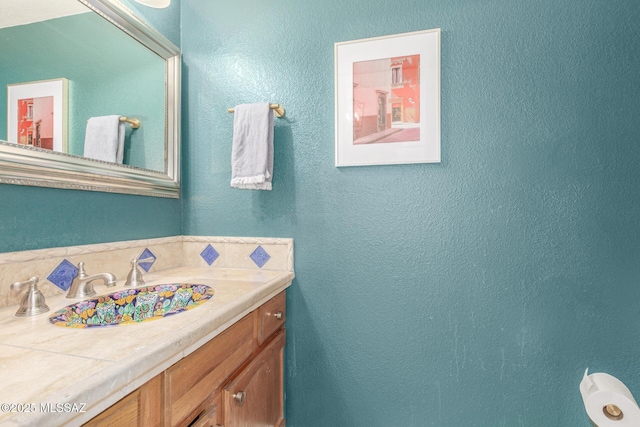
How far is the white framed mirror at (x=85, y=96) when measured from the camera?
912 mm

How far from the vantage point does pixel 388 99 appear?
134cm

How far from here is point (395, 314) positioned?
135 cm

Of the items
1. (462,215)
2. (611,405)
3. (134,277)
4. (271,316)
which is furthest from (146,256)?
(611,405)

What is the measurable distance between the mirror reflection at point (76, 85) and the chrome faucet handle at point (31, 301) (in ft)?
1.29

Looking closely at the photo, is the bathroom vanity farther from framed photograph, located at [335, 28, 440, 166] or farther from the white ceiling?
the white ceiling

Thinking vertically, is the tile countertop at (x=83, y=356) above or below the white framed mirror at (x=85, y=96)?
below

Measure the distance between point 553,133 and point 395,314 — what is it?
0.94 m

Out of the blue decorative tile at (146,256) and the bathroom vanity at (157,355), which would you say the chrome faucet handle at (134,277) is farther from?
the blue decorative tile at (146,256)

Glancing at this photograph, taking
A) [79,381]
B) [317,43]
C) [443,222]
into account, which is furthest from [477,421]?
[317,43]

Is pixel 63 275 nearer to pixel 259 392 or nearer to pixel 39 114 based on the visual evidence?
pixel 39 114

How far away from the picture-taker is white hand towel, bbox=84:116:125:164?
1116 millimetres

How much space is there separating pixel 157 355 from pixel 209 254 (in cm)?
95

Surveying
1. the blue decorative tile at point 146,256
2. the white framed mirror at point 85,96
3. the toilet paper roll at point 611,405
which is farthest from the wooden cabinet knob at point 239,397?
the toilet paper roll at point 611,405

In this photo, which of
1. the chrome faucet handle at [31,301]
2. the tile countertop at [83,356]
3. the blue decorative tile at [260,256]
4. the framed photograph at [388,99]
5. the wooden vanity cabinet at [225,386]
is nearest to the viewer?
the tile countertop at [83,356]
